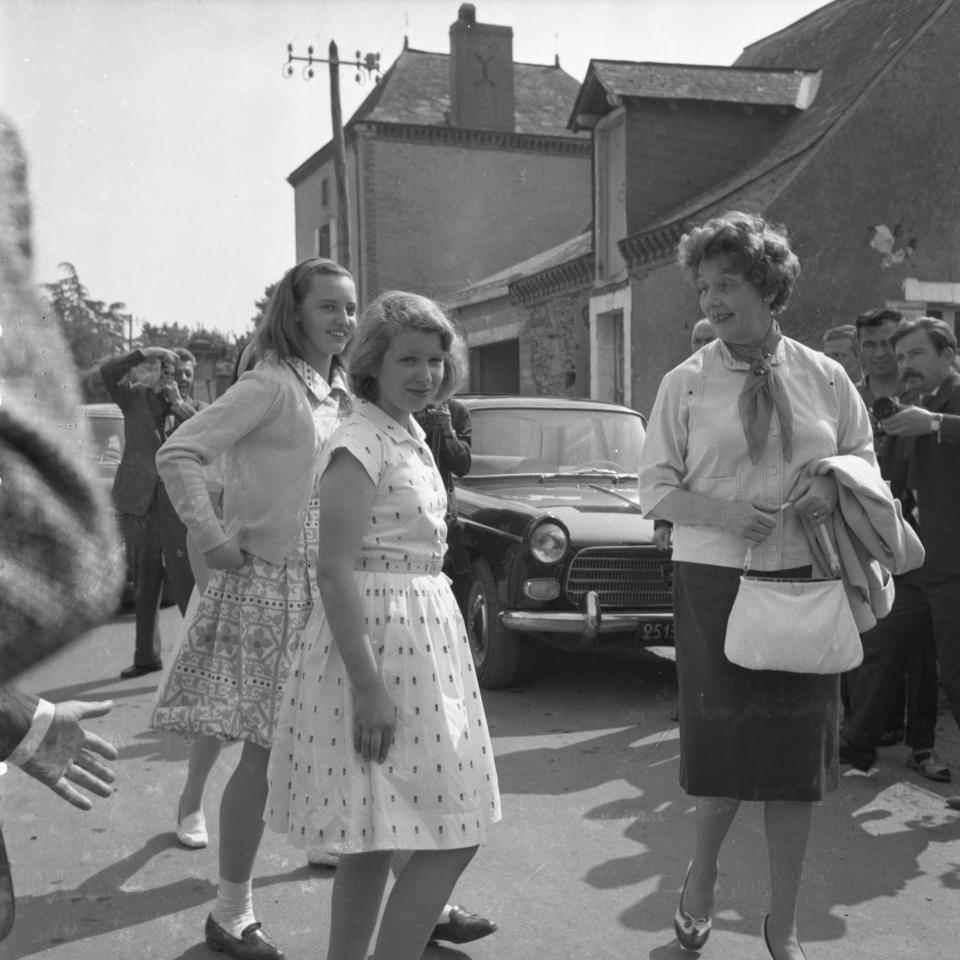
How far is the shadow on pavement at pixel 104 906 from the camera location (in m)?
3.28

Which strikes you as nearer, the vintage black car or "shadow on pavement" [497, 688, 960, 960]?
"shadow on pavement" [497, 688, 960, 960]

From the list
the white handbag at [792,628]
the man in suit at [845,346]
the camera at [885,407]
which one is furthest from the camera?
the man in suit at [845,346]

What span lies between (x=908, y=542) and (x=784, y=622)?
466mm

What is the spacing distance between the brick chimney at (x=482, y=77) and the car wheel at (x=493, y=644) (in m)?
24.8

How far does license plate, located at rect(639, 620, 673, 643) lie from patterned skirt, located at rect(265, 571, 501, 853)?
4.03 metres

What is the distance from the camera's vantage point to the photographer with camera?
4770mm

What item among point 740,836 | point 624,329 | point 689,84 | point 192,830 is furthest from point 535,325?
point 192,830

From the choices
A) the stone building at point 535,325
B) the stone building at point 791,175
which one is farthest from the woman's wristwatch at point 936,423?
the stone building at point 535,325

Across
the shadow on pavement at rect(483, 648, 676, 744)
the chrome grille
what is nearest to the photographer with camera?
the shadow on pavement at rect(483, 648, 676, 744)

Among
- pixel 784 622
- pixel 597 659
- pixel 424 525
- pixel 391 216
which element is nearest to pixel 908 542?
pixel 784 622

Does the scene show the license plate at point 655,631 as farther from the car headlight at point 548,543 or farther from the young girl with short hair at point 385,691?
the young girl with short hair at point 385,691

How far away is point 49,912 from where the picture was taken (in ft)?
11.3

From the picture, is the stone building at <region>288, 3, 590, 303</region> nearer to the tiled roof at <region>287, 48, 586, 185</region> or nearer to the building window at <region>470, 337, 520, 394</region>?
the tiled roof at <region>287, 48, 586, 185</region>

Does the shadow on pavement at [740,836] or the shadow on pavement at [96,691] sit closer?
the shadow on pavement at [740,836]
